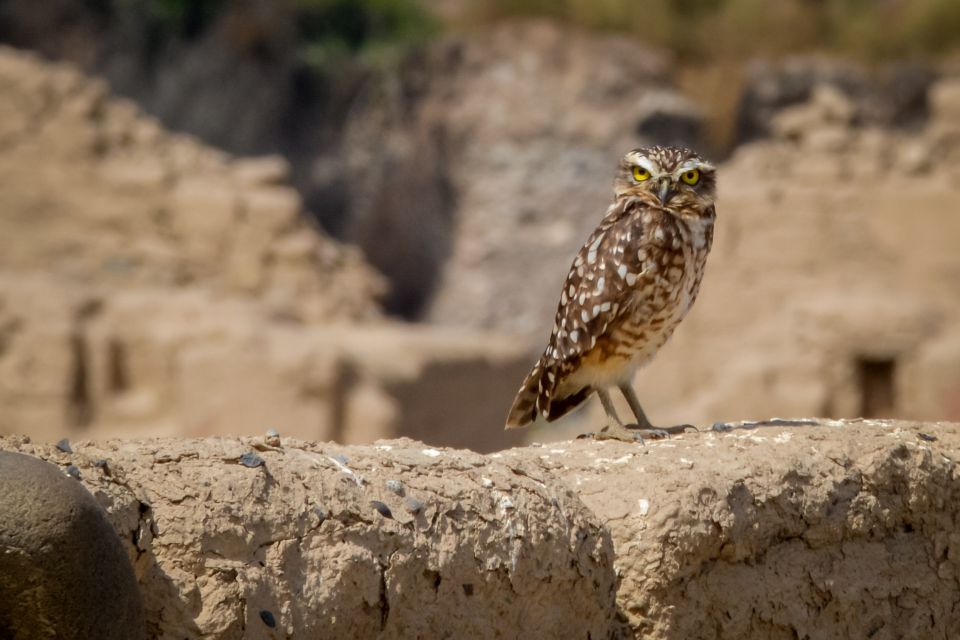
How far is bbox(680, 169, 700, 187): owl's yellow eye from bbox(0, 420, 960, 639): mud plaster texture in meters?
1.04

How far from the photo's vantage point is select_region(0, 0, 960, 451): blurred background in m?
14.8

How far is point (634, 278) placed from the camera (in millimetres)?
6047

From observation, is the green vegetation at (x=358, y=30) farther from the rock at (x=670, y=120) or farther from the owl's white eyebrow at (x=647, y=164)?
the owl's white eyebrow at (x=647, y=164)

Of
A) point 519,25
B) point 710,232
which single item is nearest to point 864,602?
point 710,232

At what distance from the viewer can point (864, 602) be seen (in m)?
5.22

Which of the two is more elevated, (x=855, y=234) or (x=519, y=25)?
(x=519, y=25)

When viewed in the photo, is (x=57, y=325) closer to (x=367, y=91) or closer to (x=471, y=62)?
(x=367, y=91)

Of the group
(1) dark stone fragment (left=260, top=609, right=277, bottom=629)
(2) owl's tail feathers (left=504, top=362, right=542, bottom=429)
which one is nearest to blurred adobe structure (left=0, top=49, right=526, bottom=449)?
(2) owl's tail feathers (left=504, top=362, right=542, bottom=429)

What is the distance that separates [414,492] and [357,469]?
0.17m

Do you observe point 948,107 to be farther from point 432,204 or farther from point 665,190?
point 665,190

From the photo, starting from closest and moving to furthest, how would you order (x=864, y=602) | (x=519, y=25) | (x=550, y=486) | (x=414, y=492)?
(x=414, y=492), (x=550, y=486), (x=864, y=602), (x=519, y=25)

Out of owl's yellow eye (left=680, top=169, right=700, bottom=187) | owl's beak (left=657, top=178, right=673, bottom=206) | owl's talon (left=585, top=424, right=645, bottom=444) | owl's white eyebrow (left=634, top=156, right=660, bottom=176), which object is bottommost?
owl's talon (left=585, top=424, right=645, bottom=444)

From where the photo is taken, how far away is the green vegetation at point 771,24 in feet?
105

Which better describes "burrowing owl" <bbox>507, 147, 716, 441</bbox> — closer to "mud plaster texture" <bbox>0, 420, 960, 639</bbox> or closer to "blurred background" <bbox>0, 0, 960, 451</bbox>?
"mud plaster texture" <bbox>0, 420, 960, 639</bbox>
